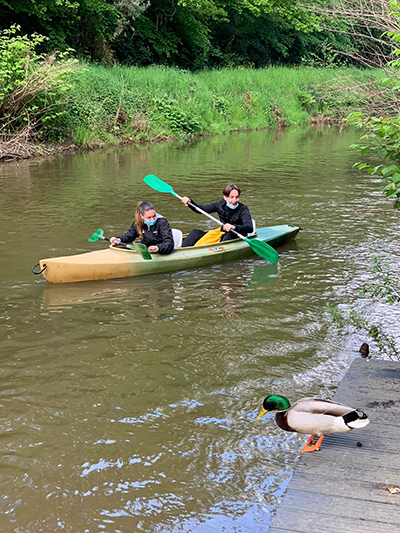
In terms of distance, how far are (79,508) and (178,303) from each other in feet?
10.00

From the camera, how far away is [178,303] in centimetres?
591

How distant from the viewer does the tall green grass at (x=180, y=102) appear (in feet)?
55.6

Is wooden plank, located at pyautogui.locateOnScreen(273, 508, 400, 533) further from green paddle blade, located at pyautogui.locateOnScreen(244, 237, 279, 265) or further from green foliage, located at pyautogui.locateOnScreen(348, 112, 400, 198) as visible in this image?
green paddle blade, located at pyautogui.locateOnScreen(244, 237, 279, 265)

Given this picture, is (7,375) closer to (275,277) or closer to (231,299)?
(231,299)

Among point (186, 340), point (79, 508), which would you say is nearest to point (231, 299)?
point (186, 340)

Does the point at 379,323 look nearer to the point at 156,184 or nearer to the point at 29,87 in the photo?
the point at 156,184

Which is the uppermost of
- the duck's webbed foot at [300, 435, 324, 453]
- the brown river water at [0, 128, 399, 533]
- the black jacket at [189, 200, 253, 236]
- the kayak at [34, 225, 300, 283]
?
the black jacket at [189, 200, 253, 236]

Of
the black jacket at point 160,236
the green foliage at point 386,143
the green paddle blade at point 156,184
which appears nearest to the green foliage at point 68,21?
the green paddle blade at point 156,184

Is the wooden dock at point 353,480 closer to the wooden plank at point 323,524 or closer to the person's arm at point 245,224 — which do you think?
the wooden plank at point 323,524

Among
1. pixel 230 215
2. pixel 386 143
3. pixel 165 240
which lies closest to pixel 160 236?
pixel 165 240

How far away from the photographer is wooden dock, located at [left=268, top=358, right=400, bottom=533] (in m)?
2.36

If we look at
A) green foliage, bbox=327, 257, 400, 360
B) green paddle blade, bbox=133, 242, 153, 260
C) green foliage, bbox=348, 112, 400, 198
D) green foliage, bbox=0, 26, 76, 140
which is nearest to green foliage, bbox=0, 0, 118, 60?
green foliage, bbox=0, 26, 76, 140

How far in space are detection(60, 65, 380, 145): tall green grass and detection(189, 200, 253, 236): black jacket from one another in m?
6.67

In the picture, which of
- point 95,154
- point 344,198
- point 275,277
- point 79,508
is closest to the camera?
point 79,508
